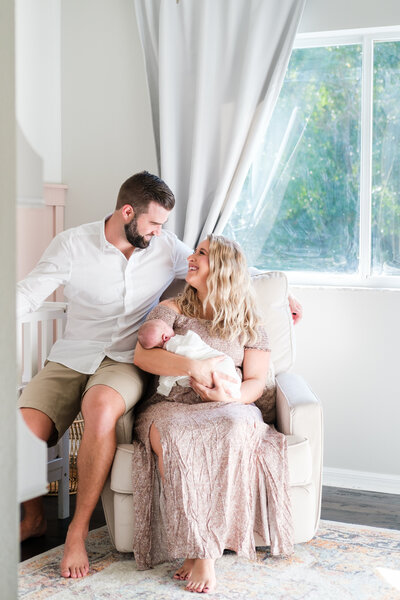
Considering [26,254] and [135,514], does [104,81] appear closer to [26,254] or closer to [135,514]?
[26,254]

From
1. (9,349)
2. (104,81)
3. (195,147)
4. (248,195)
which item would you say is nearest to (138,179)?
(195,147)

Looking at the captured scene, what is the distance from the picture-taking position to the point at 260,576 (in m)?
2.24

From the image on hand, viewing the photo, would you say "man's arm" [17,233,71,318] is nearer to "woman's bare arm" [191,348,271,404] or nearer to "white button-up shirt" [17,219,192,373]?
"white button-up shirt" [17,219,192,373]

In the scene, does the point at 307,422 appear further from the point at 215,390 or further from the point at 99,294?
the point at 99,294

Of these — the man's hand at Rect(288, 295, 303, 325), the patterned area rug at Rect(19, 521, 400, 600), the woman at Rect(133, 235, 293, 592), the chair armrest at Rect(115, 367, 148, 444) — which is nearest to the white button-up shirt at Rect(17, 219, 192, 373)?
the chair armrest at Rect(115, 367, 148, 444)

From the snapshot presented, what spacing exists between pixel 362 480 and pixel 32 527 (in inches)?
60.2

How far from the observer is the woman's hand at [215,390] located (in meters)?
2.39

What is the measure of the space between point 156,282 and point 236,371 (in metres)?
0.52

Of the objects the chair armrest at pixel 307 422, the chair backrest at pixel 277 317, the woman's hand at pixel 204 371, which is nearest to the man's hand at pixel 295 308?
the chair backrest at pixel 277 317

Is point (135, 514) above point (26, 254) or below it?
below

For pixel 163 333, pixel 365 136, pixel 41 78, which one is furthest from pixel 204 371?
pixel 41 78

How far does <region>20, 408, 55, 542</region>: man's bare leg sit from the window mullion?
1.65 metres

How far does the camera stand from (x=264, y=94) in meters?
3.25

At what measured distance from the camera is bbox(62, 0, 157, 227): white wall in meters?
3.54
